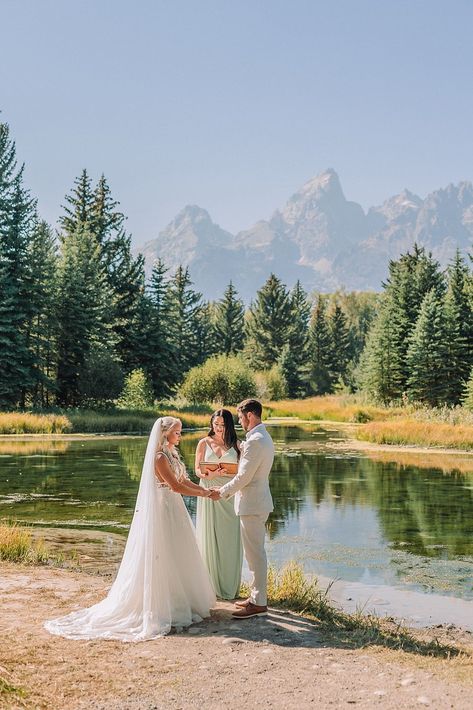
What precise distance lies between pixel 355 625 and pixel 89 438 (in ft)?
93.7

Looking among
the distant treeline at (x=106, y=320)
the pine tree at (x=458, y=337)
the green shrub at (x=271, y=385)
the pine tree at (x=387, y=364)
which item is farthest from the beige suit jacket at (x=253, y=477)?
the green shrub at (x=271, y=385)

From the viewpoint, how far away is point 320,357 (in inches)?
3351

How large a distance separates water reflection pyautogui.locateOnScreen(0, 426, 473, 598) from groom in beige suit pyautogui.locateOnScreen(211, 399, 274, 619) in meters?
3.28

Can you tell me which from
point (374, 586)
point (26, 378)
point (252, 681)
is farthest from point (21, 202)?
point (252, 681)

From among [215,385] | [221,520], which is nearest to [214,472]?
[221,520]

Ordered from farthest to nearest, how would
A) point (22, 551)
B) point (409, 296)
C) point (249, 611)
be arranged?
point (409, 296) → point (22, 551) → point (249, 611)

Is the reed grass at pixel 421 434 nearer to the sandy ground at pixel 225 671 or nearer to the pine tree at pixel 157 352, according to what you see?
the sandy ground at pixel 225 671

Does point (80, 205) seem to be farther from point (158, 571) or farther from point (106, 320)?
point (158, 571)

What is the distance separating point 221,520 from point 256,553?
750mm

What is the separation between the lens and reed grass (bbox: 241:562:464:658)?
6.94m

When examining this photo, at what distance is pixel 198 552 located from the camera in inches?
306

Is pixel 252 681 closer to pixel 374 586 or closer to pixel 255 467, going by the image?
pixel 255 467

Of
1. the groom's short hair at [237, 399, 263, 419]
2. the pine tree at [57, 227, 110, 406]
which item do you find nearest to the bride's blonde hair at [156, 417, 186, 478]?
the groom's short hair at [237, 399, 263, 419]

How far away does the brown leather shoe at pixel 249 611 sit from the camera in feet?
24.7
